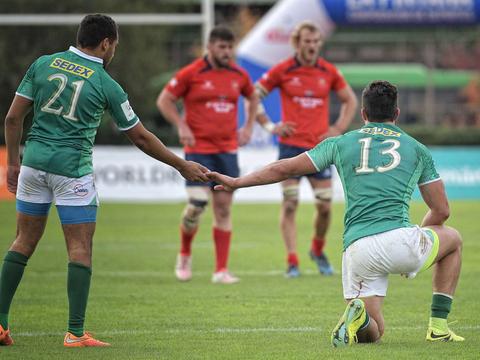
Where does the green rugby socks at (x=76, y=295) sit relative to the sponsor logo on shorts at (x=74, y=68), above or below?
below

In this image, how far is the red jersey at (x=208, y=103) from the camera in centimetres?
1180

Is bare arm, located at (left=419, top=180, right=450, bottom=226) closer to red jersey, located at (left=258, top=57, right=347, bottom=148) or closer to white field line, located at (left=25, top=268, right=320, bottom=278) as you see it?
white field line, located at (left=25, top=268, right=320, bottom=278)

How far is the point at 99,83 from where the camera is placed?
7.39 meters

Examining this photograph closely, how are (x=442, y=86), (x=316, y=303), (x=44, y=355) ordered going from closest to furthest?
(x=44, y=355) < (x=316, y=303) < (x=442, y=86)

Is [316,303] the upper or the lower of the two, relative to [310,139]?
lower

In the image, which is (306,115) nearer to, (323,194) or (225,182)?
(323,194)

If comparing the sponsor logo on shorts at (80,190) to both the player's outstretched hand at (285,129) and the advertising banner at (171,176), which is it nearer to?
the player's outstretched hand at (285,129)

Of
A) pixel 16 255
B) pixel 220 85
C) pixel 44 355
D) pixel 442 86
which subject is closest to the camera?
pixel 44 355

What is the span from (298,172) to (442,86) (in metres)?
47.6

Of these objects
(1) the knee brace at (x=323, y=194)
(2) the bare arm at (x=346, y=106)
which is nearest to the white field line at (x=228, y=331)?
(1) the knee brace at (x=323, y=194)

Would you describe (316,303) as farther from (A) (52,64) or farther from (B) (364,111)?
(A) (52,64)

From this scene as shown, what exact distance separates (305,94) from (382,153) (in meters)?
5.31

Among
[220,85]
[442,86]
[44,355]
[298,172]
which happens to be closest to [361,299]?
[298,172]

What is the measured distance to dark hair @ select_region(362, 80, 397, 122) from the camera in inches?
286
